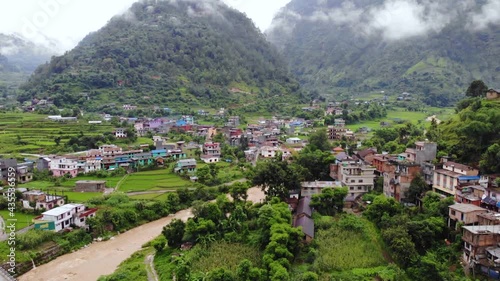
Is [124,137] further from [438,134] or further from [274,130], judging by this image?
[438,134]

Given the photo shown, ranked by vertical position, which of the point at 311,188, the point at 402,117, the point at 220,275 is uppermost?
the point at 402,117

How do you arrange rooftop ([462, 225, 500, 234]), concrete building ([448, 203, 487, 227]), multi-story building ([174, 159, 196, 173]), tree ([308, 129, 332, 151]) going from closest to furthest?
rooftop ([462, 225, 500, 234]) < concrete building ([448, 203, 487, 227]) < multi-story building ([174, 159, 196, 173]) < tree ([308, 129, 332, 151])

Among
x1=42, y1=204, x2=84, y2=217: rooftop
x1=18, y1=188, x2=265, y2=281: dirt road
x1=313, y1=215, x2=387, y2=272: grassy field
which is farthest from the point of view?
x1=42, y1=204, x2=84, y2=217: rooftop

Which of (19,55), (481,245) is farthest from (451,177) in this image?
(19,55)

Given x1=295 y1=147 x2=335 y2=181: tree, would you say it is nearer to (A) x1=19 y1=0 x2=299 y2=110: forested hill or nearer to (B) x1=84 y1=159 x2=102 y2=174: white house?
(B) x1=84 y1=159 x2=102 y2=174: white house

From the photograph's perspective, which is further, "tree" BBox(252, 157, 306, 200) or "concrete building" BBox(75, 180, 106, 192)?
"concrete building" BBox(75, 180, 106, 192)

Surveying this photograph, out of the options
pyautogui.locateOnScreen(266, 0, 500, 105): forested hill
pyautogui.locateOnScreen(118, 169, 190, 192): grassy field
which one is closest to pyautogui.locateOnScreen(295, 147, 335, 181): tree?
pyautogui.locateOnScreen(118, 169, 190, 192): grassy field

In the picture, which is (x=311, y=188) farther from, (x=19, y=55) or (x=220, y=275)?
(x=19, y=55)
